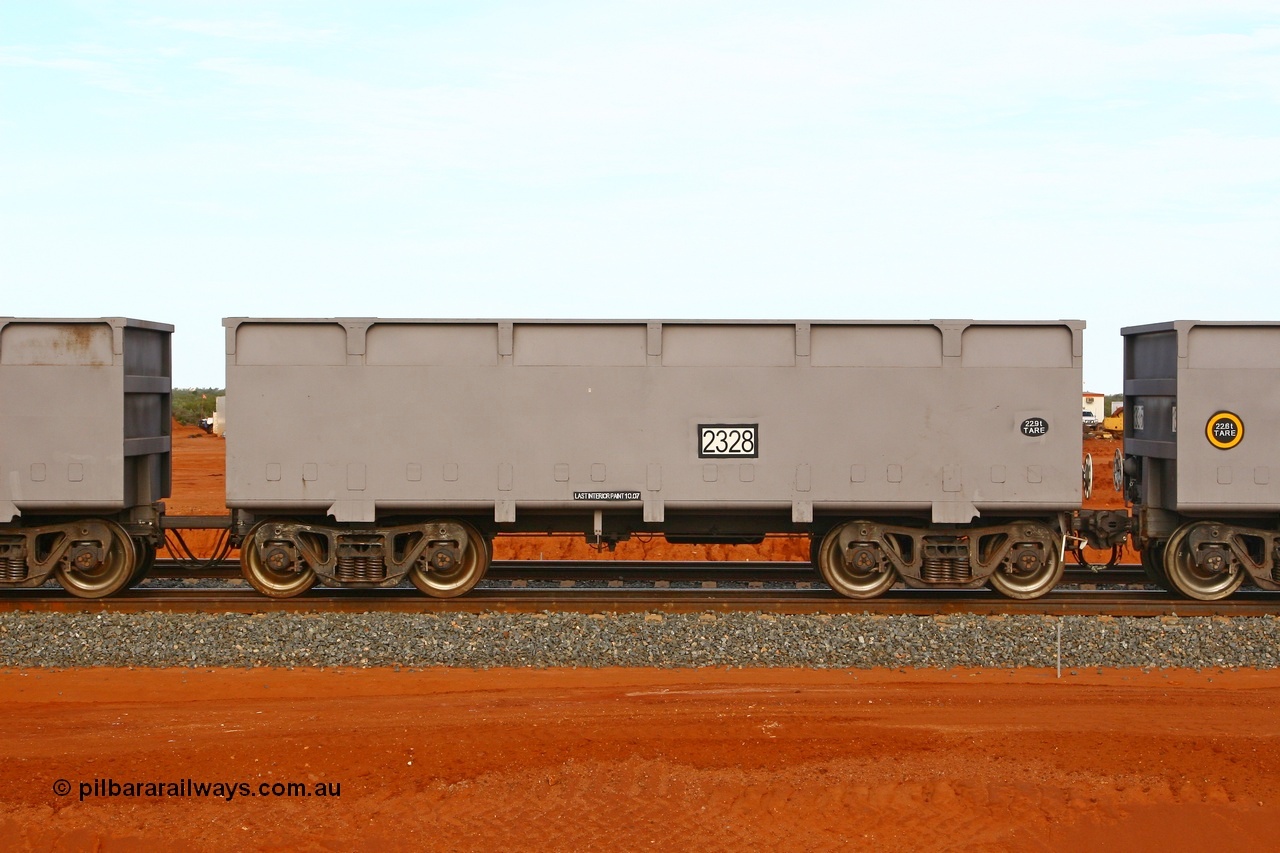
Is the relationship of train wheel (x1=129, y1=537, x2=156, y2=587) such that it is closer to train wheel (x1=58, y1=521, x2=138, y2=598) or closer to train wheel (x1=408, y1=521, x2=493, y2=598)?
train wheel (x1=58, y1=521, x2=138, y2=598)

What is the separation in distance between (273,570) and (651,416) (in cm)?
474

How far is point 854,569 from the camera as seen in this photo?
1221 cm

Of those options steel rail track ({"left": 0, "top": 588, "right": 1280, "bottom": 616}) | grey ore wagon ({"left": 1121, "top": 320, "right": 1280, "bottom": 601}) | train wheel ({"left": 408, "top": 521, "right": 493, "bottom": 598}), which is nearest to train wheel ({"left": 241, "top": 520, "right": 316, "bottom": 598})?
steel rail track ({"left": 0, "top": 588, "right": 1280, "bottom": 616})

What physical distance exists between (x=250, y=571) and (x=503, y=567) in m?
3.25

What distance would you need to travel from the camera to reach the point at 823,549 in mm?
12164

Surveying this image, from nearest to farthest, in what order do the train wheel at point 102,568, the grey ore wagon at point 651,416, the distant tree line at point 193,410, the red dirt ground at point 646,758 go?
the red dirt ground at point 646,758 → the grey ore wagon at point 651,416 → the train wheel at point 102,568 → the distant tree line at point 193,410

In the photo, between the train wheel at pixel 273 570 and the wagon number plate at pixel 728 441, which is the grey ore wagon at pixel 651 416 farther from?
the train wheel at pixel 273 570

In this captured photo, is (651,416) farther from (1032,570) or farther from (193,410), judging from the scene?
(193,410)

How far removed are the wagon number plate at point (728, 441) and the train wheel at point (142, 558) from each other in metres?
6.85

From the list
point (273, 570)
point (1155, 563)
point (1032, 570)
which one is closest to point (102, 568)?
point (273, 570)

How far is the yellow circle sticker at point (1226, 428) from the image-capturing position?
1191 centimetres

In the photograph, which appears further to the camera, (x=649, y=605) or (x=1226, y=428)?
(x=1226, y=428)

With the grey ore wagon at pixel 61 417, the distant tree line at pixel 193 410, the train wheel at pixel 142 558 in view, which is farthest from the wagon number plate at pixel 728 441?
the distant tree line at pixel 193 410

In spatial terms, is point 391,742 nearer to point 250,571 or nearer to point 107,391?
point 250,571
